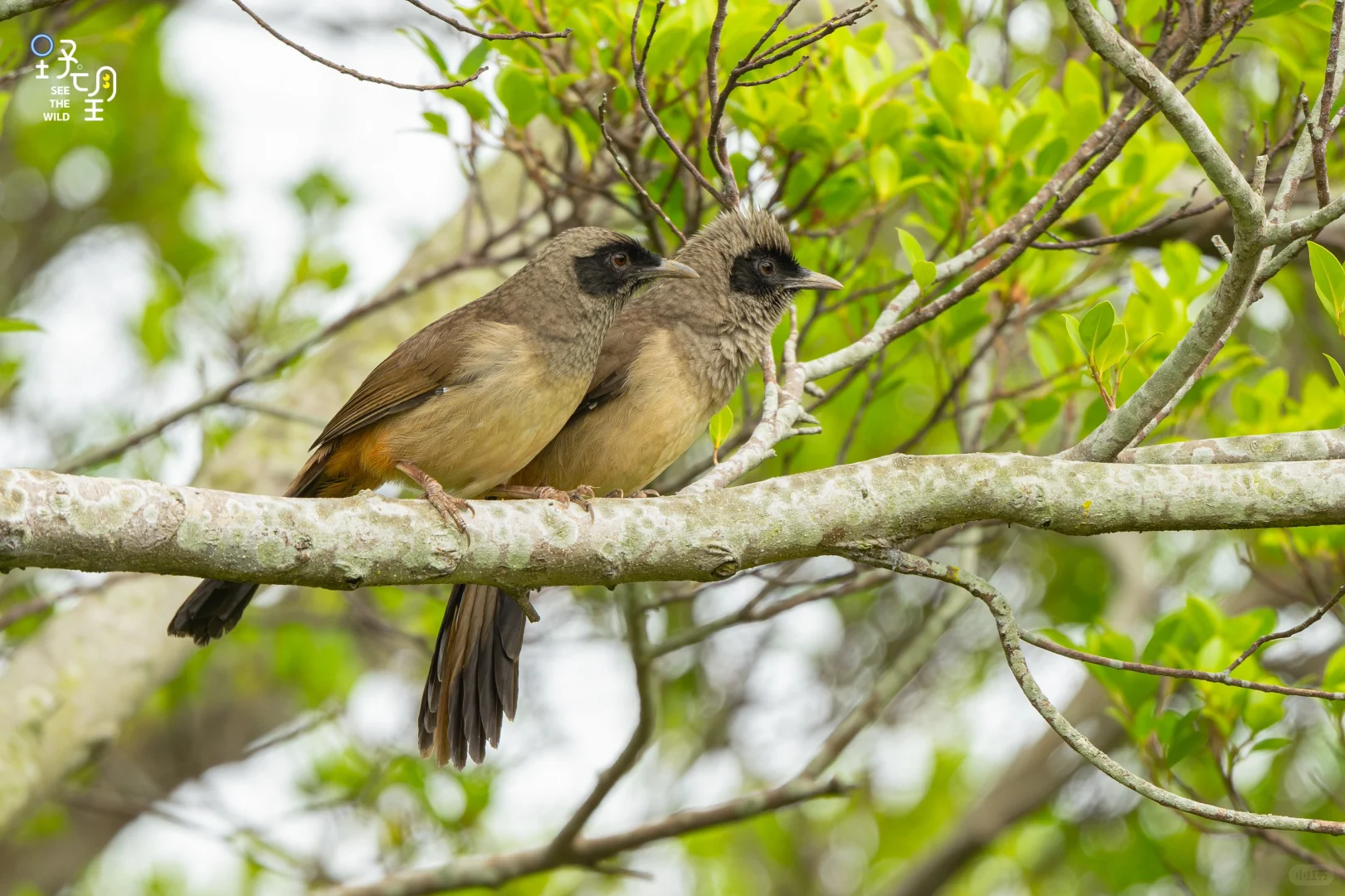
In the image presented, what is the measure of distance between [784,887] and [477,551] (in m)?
6.78

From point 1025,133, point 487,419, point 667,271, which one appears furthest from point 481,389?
point 1025,133

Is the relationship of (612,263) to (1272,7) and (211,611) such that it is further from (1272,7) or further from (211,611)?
(1272,7)

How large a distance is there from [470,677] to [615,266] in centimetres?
169

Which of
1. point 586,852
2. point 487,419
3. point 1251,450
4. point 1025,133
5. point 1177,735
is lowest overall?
point 586,852

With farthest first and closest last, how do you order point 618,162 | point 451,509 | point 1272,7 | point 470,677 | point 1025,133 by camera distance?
point 470,677 < point 1025,133 < point 1272,7 < point 618,162 < point 451,509

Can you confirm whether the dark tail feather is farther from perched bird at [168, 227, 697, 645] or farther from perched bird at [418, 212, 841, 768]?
perched bird at [418, 212, 841, 768]

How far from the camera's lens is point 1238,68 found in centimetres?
772

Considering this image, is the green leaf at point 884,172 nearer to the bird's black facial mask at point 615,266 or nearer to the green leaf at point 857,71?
the green leaf at point 857,71

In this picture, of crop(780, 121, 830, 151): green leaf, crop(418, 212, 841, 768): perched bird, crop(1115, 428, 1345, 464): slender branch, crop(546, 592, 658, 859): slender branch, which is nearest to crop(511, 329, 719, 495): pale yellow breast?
crop(418, 212, 841, 768): perched bird

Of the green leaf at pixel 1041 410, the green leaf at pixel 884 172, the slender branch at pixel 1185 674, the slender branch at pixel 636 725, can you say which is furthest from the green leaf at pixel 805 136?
the slender branch at pixel 1185 674

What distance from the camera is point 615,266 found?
5.03 meters

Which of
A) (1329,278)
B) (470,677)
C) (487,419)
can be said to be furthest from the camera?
(470,677)

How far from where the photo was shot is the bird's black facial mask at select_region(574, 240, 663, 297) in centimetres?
500

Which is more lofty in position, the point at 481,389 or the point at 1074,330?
the point at 481,389
